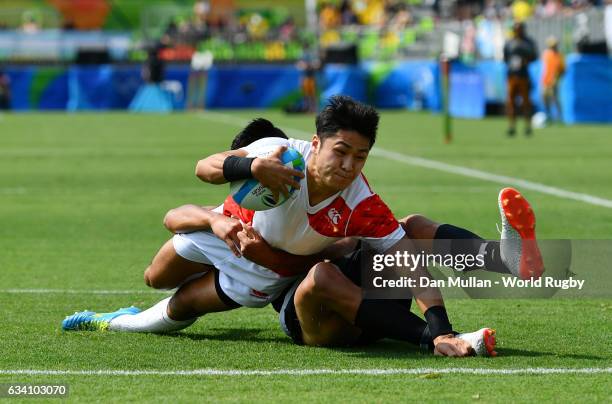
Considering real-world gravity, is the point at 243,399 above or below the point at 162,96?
above

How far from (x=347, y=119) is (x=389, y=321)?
3.35ft

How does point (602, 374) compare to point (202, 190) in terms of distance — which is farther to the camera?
point (202, 190)

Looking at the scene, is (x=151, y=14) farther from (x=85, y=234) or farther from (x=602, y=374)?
(x=602, y=374)

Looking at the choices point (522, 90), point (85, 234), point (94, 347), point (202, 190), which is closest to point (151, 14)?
point (522, 90)

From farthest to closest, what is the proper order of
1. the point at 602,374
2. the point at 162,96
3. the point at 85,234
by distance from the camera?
the point at 162,96 < the point at 85,234 < the point at 602,374

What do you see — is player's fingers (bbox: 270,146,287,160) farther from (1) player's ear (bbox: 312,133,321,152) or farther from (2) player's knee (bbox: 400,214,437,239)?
(2) player's knee (bbox: 400,214,437,239)

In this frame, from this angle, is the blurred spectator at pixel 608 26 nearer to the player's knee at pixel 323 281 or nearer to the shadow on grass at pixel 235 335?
the shadow on grass at pixel 235 335

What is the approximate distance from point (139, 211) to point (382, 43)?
116 ft

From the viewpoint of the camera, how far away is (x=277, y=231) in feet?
20.9

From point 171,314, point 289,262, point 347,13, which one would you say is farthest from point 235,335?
point 347,13

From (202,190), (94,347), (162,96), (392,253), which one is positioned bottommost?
(162,96)

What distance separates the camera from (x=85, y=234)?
1155cm

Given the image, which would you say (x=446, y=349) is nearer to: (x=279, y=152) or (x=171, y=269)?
(x=279, y=152)

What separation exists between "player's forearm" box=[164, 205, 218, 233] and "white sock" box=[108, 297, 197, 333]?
1.43 feet
